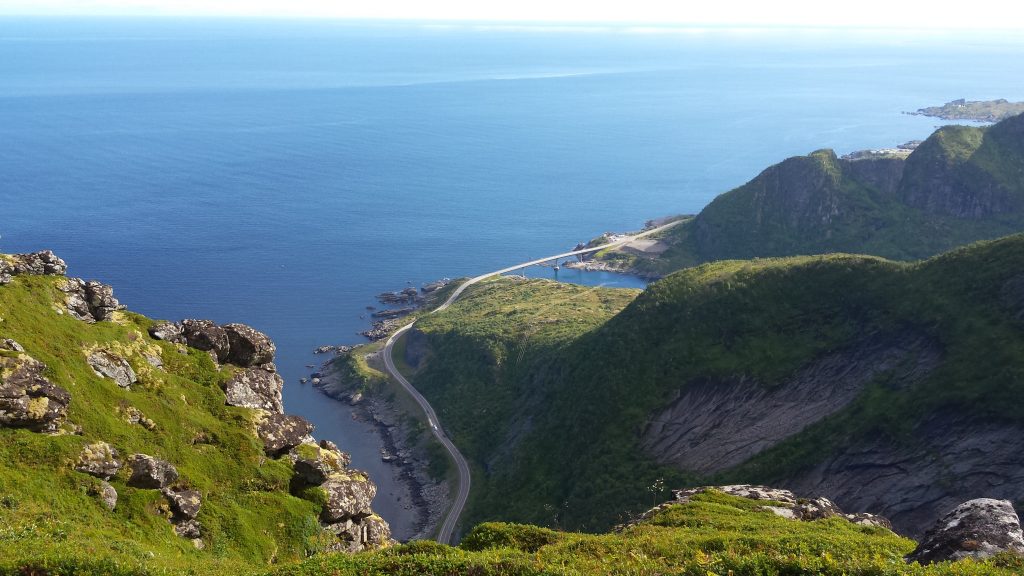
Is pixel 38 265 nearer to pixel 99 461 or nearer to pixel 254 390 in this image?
pixel 254 390

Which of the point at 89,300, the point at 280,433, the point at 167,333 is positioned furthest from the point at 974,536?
the point at 89,300

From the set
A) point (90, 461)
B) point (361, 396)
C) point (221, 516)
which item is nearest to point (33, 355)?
point (90, 461)

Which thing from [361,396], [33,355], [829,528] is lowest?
[361,396]

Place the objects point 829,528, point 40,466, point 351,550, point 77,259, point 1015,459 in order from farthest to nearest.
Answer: point 77,259 < point 1015,459 < point 829,528 < point 351,550 < point 40,466

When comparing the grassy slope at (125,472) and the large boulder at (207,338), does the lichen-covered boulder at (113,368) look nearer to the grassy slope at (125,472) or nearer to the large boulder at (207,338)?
the grassy slope at (125,472)

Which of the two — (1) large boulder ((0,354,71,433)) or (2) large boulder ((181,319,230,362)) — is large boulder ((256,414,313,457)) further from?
(1) large boulder ((0,354,71,433))

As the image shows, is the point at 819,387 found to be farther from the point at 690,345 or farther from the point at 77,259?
the point at 77,259

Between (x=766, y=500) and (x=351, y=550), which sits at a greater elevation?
(x=351, y=550)
